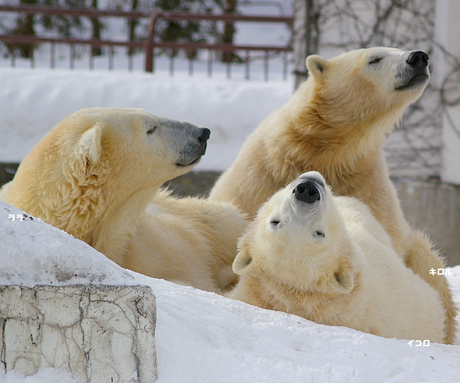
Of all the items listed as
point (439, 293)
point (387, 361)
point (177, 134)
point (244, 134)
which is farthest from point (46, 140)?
point (244, 134)

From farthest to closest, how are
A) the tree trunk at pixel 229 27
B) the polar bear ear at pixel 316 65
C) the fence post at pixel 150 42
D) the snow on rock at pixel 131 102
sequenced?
the tree trunk at pixel 229 27, the fence post at pixel 150 42, the snow on rock at pixel 131 102, the polar bear ear at pixel 316 65

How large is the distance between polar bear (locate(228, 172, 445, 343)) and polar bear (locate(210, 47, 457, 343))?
71cm

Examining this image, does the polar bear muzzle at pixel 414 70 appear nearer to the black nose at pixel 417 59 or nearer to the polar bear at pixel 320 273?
the black nose at pixel 417 59

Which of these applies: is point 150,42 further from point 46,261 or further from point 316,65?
point 46,261

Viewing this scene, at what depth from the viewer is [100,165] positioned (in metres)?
2.54

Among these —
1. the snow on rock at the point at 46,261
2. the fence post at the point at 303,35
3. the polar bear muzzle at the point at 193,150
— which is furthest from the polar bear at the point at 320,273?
the fence post at the point at 303,35

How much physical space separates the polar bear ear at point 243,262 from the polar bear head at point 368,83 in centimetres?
124

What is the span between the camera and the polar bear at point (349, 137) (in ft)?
10.7

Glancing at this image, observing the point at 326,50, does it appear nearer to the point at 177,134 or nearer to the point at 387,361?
the point at 177,134

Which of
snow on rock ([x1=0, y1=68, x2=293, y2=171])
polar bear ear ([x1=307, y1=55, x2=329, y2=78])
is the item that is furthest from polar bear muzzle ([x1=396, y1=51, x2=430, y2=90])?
snow on rock ([x1=0, y1=68, x2=293, y2=171])

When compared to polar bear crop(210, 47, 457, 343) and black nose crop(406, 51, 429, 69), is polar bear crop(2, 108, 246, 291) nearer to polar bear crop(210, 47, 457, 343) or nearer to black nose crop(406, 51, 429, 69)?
polar bear crop(210, 47, 457, 343)

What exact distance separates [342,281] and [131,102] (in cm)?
637

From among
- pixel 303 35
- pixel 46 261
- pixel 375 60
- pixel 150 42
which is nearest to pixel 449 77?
pixel 303 35

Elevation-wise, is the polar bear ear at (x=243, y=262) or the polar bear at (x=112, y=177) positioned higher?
the polar bear at (x=112, y=177)
